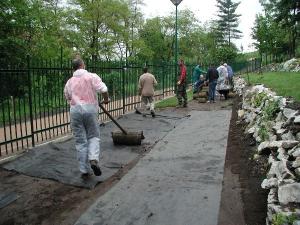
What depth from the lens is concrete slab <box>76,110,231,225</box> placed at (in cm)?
470

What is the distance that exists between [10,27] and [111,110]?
6164 mm

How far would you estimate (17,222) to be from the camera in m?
4.71

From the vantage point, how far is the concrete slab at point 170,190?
4.70 meters

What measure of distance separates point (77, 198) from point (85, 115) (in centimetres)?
140

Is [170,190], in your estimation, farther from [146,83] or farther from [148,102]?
[148,102]

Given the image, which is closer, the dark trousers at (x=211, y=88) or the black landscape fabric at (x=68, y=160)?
the black landscape fabric at (x=68, y=160)

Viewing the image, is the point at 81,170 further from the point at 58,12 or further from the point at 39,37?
the point at 58,12

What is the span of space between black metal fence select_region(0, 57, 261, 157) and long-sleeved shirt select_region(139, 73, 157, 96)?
76 cm

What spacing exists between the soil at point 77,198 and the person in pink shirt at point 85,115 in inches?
18.8

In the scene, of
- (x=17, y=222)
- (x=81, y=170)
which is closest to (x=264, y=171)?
(x=81, y=170)

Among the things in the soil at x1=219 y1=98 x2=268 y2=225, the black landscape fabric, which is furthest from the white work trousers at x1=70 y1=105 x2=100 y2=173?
the soil at x1=219 y1=98 x2=268 y2=225

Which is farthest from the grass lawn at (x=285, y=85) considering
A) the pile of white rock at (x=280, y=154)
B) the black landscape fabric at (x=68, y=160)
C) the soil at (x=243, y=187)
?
the black landscape fabric at (x=68, y=160)

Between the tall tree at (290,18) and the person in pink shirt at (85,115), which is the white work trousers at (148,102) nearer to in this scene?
the person in pink shirt at (85,115)

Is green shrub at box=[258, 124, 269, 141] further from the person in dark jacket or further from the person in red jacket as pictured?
the person in dark jacket
